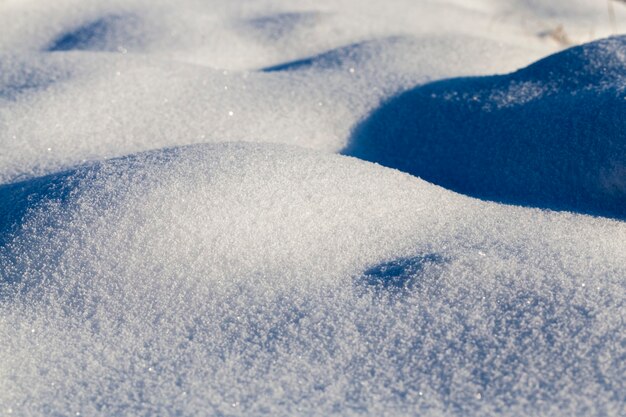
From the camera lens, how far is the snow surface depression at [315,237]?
3.02 feet

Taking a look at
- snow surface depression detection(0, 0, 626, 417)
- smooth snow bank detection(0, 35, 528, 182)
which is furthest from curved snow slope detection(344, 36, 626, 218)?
smooth snow bank detection(0, 35, 528, 182)

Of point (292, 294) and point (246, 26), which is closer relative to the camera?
point (292, 294)

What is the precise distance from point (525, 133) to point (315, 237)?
532mm

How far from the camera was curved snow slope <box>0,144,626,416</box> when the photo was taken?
902 mm

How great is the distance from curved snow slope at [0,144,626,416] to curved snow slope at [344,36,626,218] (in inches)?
4.0

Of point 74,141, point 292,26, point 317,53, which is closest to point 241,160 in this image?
point 74,141

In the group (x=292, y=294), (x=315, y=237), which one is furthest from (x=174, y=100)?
(x=292, y=294)

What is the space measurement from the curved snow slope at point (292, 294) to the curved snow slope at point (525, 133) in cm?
10

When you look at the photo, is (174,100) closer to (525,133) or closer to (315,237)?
(315,237)

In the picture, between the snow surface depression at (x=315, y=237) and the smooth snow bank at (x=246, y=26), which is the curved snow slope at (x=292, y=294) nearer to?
the snow surface depression at (x=315, y=237)

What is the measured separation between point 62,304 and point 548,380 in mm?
696

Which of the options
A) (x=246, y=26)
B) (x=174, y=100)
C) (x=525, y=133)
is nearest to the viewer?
(x=525, y=133)

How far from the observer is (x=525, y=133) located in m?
1.45

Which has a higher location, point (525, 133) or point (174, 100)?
point (525, 133)
